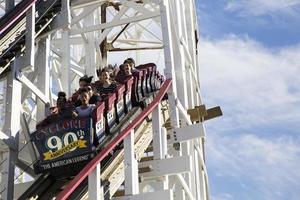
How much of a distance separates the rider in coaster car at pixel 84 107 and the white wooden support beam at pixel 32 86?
93cm

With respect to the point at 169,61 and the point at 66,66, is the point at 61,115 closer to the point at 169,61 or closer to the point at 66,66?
the point at 169,61

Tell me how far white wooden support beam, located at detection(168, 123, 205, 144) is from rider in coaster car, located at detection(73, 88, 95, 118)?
1638 mm

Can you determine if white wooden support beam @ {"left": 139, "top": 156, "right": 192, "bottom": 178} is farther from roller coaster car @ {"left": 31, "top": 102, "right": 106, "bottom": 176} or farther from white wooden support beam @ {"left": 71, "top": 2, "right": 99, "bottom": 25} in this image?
white wooden support beam @ {"left": 71, "top": 2, "right": 99, "bottom": 25}

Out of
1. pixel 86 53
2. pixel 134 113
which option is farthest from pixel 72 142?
pixel 86 53

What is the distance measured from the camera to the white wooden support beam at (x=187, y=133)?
9414mm

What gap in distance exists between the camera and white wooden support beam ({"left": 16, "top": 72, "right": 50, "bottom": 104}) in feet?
29.5

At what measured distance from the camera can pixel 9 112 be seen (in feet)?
28.3

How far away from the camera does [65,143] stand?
309 inches

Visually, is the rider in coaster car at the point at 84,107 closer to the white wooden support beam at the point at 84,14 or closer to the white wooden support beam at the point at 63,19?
the white wooden support beam at the point at 63,19

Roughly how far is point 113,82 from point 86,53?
358 cm

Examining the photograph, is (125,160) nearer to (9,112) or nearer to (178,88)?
(9,112)

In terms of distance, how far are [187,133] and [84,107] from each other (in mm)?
1805

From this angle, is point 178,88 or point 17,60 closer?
point 17,60

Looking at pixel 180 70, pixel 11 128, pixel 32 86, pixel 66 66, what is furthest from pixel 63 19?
pixel 11 128
